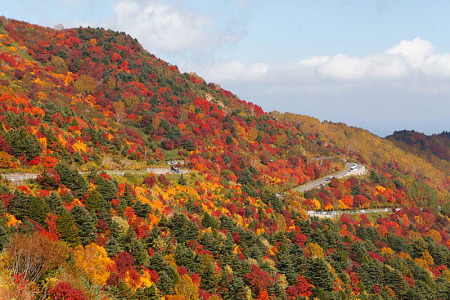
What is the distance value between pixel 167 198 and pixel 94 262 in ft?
92.5

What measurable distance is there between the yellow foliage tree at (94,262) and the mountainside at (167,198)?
7.0 inches

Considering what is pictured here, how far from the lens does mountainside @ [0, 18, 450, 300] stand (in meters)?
43.1

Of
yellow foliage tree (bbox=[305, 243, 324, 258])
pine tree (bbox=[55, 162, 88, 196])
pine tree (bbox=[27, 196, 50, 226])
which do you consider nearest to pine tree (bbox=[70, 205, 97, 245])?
pine tree (bbox=[27, 196, 50, 226])

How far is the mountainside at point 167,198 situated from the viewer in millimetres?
43094

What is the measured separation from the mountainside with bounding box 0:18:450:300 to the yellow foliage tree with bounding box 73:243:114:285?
18cm

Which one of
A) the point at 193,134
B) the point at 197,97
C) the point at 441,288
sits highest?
the point at 197,97

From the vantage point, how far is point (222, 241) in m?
60.8

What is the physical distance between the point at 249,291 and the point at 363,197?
76078 millimetres

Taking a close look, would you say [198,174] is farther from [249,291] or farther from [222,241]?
[249,291]

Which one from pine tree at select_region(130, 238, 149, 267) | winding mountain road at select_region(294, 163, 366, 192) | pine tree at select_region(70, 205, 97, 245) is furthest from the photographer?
winding mountain road at select_region(294, 163, 366, 192)

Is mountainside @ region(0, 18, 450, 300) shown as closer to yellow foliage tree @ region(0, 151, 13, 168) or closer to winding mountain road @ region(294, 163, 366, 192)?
yellow foliage tree @ region(0, 151, 13, 168)

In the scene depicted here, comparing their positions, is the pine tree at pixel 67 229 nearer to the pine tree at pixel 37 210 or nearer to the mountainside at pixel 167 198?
the mountainside at pixel 167 198

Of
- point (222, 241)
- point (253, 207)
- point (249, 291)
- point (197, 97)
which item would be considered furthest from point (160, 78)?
point (249, 291)

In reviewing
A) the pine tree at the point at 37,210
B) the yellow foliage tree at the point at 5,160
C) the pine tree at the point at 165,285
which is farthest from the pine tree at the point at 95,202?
the yellow foliage tree at the point at 5,160
